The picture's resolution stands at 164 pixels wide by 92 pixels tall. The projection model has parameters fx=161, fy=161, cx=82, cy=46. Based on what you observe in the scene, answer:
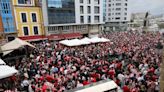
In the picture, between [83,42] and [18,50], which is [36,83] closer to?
[18,50]

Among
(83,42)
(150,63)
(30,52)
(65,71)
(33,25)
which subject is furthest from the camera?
(33,25)

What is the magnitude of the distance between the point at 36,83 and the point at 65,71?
2401mm

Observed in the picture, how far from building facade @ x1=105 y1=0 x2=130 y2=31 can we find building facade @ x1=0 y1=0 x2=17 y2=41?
156ft

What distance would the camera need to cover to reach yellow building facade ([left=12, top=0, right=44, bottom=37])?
1125 inches

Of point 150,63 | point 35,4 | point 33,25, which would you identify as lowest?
point 150,63

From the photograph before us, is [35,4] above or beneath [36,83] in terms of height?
above

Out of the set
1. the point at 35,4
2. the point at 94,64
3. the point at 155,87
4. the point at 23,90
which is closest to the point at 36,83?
the point at 23,90

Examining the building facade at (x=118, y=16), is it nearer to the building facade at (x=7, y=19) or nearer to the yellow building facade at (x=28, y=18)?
the yellow building facade at (x=28, y=18)

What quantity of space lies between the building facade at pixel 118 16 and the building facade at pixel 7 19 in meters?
47.7

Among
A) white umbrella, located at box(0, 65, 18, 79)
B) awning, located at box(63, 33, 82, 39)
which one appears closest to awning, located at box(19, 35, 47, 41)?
awning, located at box(63, 33, 82, 39)

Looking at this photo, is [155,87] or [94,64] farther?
[94,64]

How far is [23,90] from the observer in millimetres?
10383

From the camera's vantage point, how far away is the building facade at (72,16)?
31797mm

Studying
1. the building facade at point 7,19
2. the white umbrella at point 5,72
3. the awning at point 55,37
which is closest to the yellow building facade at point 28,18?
A: the building facade at point 7,19
